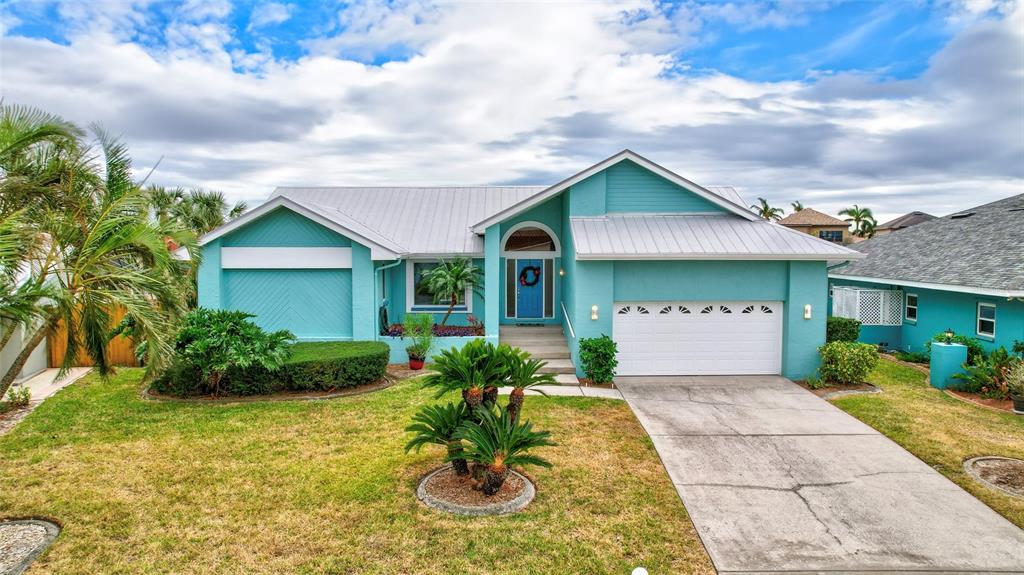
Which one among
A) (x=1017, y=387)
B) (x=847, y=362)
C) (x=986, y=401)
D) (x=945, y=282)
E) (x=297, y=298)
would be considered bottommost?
(x=986, y=401)

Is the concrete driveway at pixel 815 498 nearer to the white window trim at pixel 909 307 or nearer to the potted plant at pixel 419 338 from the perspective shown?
the potted plant at pixel 419 338

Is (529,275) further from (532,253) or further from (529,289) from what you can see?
(532,253)

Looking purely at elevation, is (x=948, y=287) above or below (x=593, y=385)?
above

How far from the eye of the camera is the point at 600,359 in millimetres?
12797

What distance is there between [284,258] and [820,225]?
193ft

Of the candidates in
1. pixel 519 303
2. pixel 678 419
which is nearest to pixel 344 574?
pixel 678 419

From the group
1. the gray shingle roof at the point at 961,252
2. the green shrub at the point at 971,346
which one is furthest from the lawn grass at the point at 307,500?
the gray shingle roof at the point at 961,252

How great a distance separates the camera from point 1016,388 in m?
11.1

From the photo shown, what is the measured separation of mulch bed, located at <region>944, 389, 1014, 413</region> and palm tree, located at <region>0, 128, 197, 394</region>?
49.5 ft

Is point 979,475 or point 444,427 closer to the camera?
point 444,427

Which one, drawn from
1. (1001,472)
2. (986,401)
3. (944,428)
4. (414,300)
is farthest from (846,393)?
(414,300)

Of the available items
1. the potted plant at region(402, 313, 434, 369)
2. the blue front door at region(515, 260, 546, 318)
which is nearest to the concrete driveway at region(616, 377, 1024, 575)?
the potted plant at region(402, 313, 434, 369)

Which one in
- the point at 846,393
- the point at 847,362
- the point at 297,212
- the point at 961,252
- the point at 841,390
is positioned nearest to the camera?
the point at 846,393

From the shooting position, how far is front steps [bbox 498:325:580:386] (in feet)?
45.3
